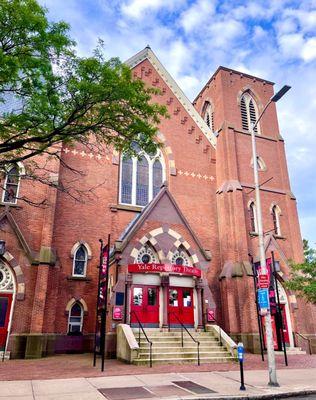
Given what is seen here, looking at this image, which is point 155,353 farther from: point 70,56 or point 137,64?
point 137,64

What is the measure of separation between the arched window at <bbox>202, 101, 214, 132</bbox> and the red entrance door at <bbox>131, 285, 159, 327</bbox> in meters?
15.5

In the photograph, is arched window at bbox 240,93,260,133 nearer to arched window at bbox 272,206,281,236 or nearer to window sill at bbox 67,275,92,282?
arched window at bbox 272,206,281,236

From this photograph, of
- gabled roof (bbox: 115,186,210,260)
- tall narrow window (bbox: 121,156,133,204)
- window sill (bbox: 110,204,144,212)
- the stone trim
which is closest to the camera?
the stone trim

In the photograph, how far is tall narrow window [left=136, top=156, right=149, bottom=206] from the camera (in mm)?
21453

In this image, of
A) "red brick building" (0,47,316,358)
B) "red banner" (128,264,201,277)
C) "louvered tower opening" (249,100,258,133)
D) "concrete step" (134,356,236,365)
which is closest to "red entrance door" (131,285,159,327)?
"red brick building" (0,47,316,358)

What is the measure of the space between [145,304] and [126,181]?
8.00 metres

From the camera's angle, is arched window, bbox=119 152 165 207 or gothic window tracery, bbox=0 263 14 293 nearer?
gothic window tracery, bbox=0 263 14 293

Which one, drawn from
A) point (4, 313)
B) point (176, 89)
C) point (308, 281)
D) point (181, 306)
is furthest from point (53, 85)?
point (176, 89)

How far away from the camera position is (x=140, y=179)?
22.0 meters

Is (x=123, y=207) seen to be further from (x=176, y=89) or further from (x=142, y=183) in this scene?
(x=176, y=89)

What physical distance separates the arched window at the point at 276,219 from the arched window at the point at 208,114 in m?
8.39

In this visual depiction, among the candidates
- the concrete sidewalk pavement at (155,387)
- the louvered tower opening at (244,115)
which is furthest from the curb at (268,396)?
the louvered tower opening at (244,115)

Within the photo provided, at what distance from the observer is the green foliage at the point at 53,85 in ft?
31.3

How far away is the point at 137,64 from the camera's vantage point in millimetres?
24641
